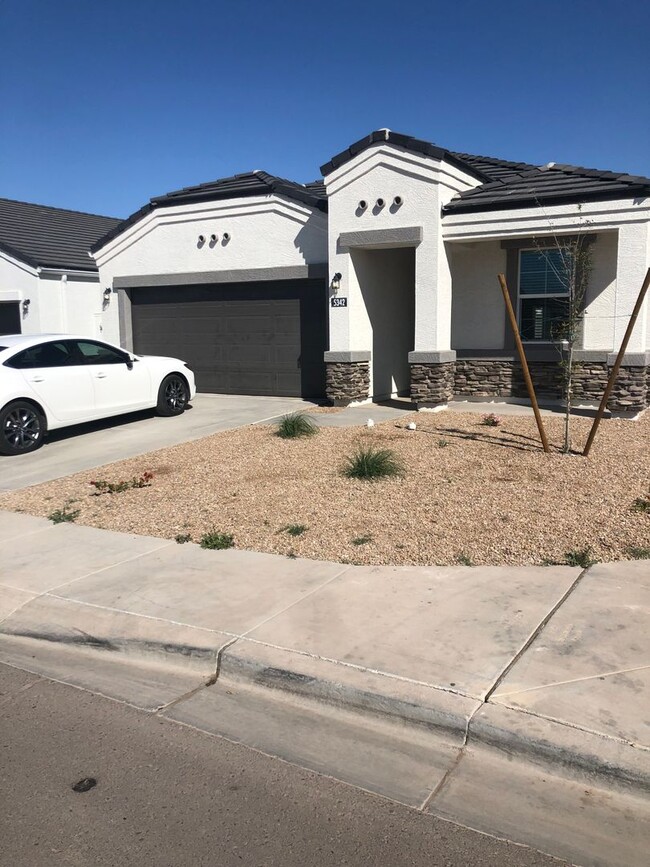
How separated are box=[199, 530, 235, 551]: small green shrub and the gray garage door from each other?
877 cm

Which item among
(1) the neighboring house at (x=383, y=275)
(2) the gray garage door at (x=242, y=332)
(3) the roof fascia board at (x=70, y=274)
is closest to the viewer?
(1) the neighboring house at (x=383, y=275)

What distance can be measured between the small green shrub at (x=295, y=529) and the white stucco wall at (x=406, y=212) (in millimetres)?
7043

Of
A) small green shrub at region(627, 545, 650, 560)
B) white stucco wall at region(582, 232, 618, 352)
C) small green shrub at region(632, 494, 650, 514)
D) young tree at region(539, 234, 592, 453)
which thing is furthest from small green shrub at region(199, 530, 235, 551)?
white stucco wall at region(582, 232, 618, 352)

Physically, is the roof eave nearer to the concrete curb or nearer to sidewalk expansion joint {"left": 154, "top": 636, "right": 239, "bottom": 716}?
the concrete curb

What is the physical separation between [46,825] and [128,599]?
2500 mm

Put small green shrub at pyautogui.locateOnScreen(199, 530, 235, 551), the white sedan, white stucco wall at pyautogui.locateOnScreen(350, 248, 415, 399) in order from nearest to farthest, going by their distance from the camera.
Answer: small green shrub at pyautogui.locateOnScreen(199, 530, 235, 551) < the white sedan < white stucco wall at pyautogui.locateOnScreen(350, 248, 415, 399)

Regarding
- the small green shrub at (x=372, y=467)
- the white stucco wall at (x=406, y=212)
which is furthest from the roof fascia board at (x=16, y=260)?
the small green shrub at (x=372, y=467)

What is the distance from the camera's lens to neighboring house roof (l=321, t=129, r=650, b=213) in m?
12.4

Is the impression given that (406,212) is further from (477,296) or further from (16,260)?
(16,260)

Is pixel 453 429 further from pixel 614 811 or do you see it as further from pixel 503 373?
pixel 614 811

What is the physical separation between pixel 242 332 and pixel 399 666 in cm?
1260

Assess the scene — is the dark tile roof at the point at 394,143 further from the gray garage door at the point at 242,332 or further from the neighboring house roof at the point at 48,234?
the neighboring house roof at the point at 48,234

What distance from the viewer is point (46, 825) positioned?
3482 mm

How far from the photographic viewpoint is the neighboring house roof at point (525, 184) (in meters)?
12.4
